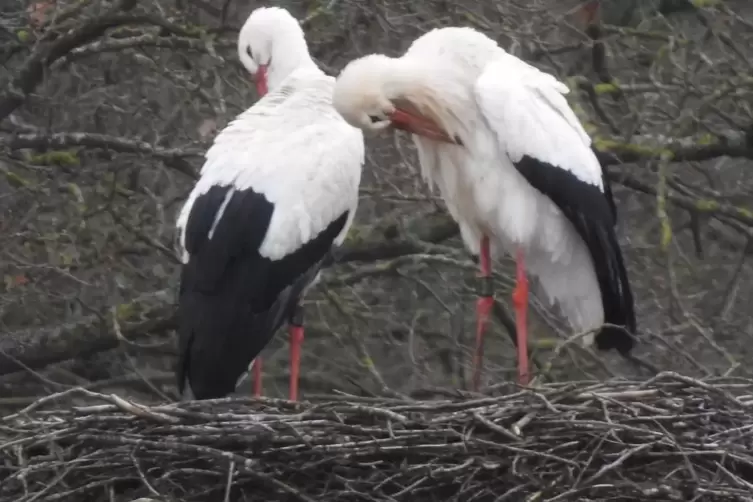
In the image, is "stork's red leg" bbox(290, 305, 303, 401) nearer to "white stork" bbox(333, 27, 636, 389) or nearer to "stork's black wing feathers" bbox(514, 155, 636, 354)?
"white stork" bbox(333, 27, 636, 389)

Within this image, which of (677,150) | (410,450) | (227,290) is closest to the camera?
(410,450)

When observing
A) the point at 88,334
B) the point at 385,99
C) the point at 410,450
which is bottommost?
the point at 88,334

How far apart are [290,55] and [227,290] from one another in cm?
122

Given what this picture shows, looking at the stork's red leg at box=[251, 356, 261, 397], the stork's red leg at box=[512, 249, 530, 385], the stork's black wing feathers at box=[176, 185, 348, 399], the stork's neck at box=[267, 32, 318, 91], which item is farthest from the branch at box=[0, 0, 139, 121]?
the stork's red leg at box=[512, 249, 530, 385]

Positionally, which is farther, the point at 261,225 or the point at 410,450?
the point at 261,225

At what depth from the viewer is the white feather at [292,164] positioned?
16.2 ft

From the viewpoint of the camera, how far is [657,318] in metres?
6.04

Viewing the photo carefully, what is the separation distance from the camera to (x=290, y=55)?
5617mm

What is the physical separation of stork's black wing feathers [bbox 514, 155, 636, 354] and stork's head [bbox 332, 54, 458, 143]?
0.33m

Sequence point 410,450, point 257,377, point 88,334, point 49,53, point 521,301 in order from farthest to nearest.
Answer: point 49,53 → point 88,334 → point 257,377 → point 521,301 → point 410,450

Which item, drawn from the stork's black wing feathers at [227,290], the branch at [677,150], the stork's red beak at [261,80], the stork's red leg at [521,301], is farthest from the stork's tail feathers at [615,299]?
the stork's red beak at [261,80]

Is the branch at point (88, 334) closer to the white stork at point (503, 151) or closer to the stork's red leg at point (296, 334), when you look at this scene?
the stork's red leg at point (296, 334)

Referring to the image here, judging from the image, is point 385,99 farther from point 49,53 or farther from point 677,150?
point 49,53

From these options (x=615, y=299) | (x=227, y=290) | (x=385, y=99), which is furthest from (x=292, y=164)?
(x=615, y=299)
